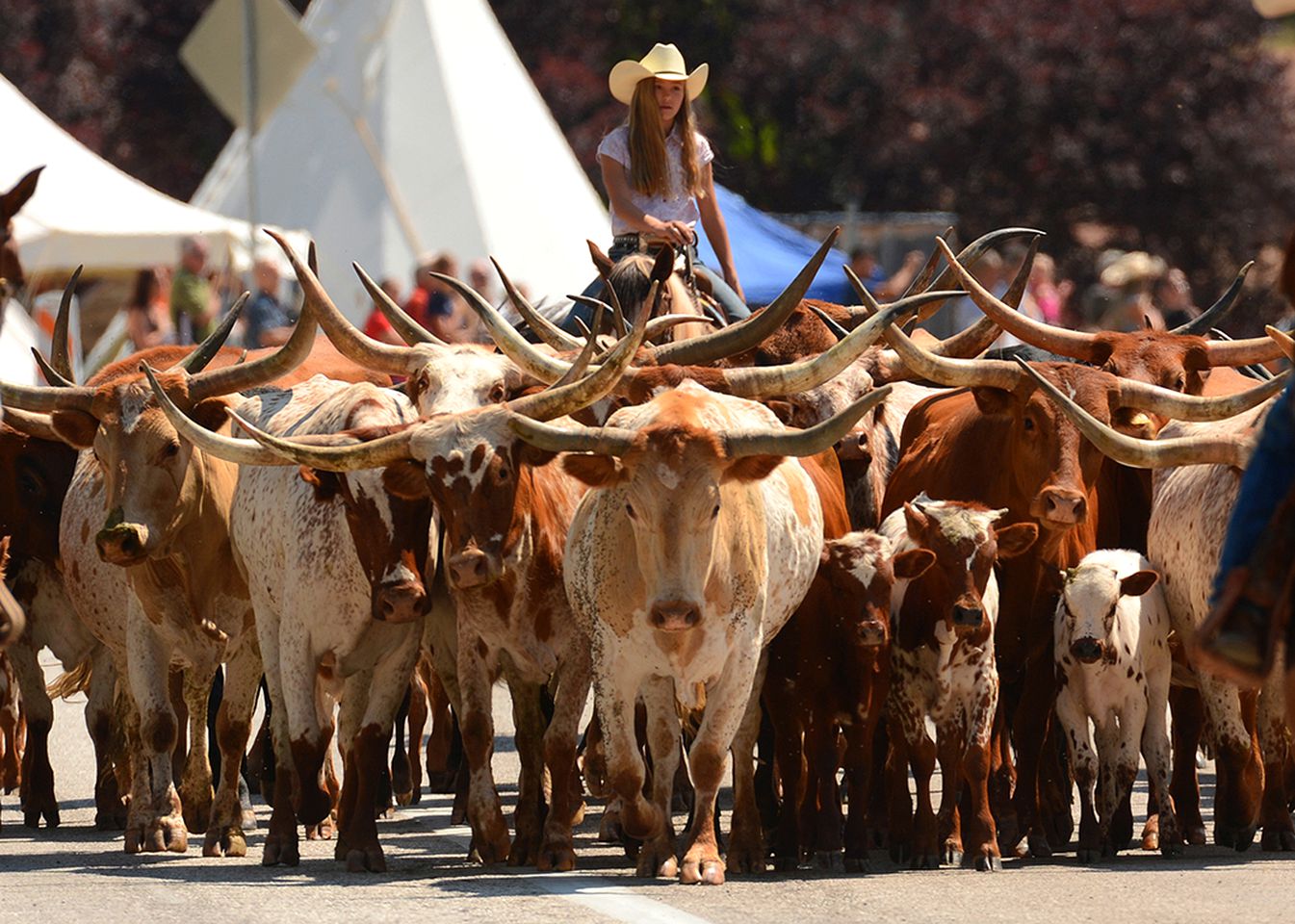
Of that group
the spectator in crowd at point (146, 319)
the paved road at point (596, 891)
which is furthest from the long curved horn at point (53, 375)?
the spectator in crowd at point (146, 319)

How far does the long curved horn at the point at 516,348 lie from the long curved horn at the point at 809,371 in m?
0.67

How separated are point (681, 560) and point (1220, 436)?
2.11 m

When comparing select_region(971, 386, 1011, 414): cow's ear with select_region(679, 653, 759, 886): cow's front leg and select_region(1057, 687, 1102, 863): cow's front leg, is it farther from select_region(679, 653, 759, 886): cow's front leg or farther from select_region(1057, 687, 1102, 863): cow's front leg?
select_region(679, 653, 759, 886): cow's front leg

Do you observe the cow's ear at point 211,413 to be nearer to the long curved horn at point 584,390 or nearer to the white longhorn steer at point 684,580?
the long curved horn at point 584,390

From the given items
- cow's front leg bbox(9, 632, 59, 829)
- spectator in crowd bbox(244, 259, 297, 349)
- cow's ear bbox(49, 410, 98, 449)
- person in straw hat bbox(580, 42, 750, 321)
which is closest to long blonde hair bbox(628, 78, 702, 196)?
person in straw hat bbox(580, 42, 750, 321)

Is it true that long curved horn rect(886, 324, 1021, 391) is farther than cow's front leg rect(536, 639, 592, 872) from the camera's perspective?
Yes

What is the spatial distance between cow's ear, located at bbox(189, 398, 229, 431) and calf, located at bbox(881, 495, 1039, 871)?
2760mm

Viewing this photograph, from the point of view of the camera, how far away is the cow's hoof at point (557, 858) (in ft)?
32.4

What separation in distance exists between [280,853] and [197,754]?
48.4 inches

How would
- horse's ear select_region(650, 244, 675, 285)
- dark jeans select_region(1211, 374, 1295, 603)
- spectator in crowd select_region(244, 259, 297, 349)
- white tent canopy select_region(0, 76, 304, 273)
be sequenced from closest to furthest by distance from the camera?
dark jeans select_region(1211, 374, 1295, 603) < horse's ear select_region(650, 244, 675, 285) < spectator in crowd select_region(244, 259, 297, 349) < white tent canopy select_region(0, 76, 304, 273)

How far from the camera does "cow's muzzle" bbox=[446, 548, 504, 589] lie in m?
9.59

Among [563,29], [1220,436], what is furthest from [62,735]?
[563,29]

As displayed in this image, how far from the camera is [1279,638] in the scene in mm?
6223

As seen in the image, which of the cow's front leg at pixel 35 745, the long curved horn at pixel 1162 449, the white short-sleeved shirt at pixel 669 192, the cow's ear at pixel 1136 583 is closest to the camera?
the long curved horn at pixel 1162 449
